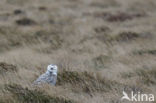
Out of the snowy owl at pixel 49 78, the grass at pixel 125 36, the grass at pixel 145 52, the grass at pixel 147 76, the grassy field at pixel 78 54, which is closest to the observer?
the grassy field at pixel 78 54

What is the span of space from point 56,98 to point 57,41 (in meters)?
5.07

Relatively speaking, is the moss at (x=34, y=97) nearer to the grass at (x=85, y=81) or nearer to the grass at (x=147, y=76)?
the grass at (x=85, y=81)

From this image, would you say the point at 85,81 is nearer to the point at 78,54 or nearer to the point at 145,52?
the point at 78,54

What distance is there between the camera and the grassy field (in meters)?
5.01

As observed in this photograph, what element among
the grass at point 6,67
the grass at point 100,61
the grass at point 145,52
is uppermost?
the grass at point 6,67

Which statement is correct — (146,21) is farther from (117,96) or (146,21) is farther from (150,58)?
(117,96)

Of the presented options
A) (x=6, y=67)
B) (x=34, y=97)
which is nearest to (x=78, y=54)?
(x=6, y=67)

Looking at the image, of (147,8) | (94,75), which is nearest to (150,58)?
(94,75)

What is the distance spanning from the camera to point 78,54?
8172 millimetres

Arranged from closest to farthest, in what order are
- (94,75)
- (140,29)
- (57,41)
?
1. (94,75)
2. (57,41)
3. (140,29)

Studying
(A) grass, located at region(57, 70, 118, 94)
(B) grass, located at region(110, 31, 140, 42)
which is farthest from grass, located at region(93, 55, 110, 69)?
(B) grass, located at region(110, 31, 140, 42)

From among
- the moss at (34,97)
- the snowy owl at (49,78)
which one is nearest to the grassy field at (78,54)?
the moss at (34,97)

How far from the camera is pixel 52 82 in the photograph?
5277mm

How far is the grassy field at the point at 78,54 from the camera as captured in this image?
16.4 feet
